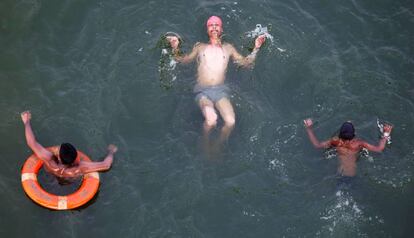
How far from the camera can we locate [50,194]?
1013cm

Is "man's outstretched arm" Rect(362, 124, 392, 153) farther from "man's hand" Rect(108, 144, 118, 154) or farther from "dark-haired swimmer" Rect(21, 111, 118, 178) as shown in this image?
"dark-haired swimmer" Rect(21, 111, 118, 178)

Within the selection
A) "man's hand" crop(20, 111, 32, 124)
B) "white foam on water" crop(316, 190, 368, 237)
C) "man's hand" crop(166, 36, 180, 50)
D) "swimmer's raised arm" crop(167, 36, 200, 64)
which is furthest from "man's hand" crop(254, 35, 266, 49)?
"man's hand" crop(20, 111, 32, 124)

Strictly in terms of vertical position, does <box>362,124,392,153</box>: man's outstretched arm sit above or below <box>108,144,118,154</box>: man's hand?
above

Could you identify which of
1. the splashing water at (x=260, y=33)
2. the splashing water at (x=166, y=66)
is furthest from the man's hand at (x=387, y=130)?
the splashing water at (x=166, y=66)

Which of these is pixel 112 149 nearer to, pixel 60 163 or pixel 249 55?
pixel 60 163

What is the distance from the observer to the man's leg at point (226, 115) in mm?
11531

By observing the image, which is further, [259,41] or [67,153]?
[259,41]

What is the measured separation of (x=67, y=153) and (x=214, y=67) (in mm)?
4154

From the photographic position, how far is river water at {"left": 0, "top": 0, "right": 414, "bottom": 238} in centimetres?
1055

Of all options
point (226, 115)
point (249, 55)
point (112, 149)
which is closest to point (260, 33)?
point (249, 55)

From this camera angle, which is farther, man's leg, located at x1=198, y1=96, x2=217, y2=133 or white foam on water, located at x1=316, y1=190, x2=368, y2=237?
man's leg, located at x1=198, y1=96, x2=217, y2=133

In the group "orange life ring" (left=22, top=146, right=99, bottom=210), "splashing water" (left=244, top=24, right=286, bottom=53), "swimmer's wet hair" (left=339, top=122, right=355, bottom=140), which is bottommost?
"orange life ring" (left=22, top=146, right=99, bottom=210)

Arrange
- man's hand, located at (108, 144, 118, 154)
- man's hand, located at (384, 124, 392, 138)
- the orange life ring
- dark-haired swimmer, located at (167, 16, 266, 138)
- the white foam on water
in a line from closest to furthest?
the orange life ring
the white foam on water
man's hand, located at (108, 144, 118, 154)
man's hand, located at (384, 124, 392, 138)
dark-haired swimmer, located at (167, 16, 266, 138)

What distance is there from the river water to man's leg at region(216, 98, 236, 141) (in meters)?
0.18
